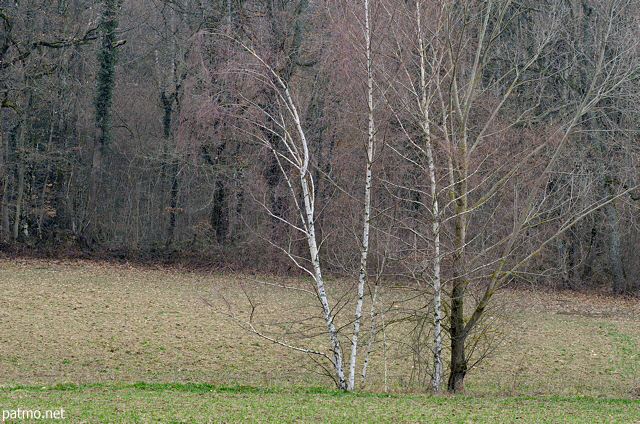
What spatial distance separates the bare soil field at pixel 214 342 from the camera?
32.3ft

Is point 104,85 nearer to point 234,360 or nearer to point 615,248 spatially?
point 234,360

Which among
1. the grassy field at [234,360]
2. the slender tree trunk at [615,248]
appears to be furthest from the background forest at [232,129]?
the grassy field at [234,360]

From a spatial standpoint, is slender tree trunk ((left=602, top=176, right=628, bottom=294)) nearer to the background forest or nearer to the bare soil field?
the background forest

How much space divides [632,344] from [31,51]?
73.2ft

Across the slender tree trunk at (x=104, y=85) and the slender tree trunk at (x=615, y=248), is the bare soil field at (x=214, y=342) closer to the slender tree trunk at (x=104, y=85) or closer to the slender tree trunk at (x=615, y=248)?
the slender tree trunk at (x=615, y=248)

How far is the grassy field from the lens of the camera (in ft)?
20.1

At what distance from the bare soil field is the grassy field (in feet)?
0.15

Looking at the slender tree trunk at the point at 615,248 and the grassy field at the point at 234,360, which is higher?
the slender tree trunk at the point at 615,248

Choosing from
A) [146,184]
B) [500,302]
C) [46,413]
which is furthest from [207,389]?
[146,184]

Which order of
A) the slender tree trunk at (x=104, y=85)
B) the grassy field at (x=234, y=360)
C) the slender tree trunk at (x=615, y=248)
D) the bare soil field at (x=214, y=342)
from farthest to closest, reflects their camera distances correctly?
1. the slender tree trunk at (x=104, y=85)
2. the slender tree trunk at (x=615, y=248)
3. the bare soil field at (x=214, y=342)
4. the grassy field at (x=234, y=360)

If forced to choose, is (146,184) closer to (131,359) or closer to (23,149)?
(23,149)

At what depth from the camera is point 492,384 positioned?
34.0 feet

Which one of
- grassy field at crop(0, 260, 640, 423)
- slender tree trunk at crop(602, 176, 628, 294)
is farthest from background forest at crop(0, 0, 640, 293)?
grassy field at crop(0, 260, 640, 423)

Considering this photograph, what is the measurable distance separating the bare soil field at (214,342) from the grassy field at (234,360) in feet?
0.15
